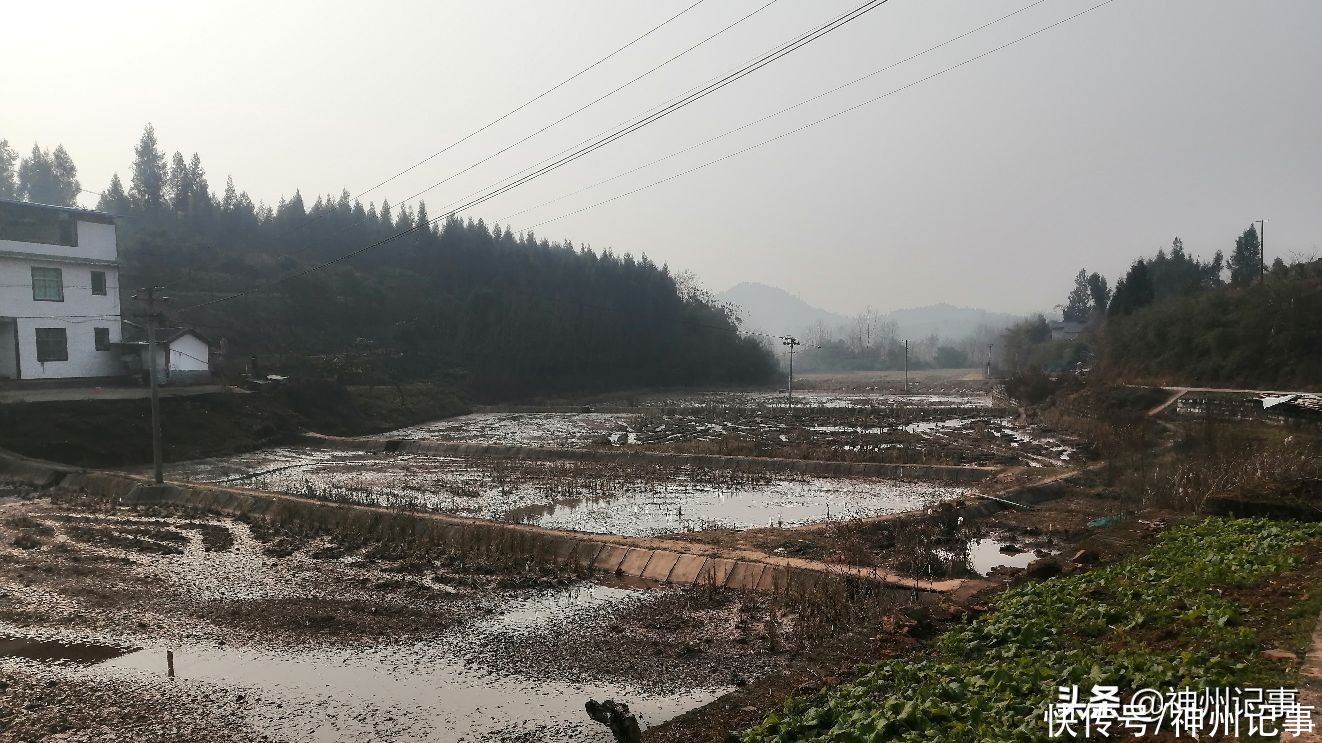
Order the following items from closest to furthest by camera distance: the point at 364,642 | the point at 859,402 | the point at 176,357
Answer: the point at 364,642 → the point at 176,357 → the point at 859,402

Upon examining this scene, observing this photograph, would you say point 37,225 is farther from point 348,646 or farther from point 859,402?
point 859,402

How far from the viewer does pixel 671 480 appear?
23312 millimetres

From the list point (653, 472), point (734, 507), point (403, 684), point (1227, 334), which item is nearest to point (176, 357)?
point (653, 472)

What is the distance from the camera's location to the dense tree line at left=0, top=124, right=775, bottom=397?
60.8m

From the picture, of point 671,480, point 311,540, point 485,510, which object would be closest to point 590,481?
point 671,480

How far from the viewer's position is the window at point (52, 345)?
34.5m

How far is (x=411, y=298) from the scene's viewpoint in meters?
79.9

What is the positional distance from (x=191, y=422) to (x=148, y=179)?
66.3 m

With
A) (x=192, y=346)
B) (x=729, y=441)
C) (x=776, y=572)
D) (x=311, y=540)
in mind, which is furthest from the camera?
(x=192, y=346)

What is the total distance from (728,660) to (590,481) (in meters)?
14.5

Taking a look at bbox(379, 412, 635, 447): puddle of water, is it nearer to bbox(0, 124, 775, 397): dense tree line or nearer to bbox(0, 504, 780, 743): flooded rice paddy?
bbox(0, 124, 775, 397): dense tree line

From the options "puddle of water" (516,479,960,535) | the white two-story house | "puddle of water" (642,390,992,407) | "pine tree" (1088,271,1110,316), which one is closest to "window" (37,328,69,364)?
the white two-story house

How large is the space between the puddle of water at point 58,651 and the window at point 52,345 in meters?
31.2

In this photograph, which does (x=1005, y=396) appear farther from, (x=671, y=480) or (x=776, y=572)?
(x=776, y=572)
